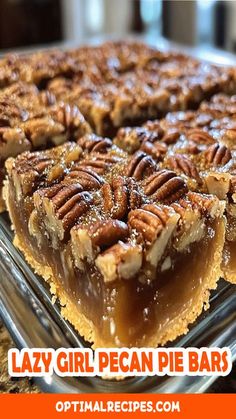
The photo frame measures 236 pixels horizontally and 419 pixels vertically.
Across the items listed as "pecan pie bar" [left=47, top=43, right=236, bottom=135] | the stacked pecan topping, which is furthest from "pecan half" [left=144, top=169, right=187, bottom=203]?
"pecan pie bar" [left=47, top=43, right=236, bottom=135]

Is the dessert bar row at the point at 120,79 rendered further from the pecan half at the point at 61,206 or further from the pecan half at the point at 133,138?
the pecan half at the point at 61,206

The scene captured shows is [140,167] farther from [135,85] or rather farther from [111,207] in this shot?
[135,85]

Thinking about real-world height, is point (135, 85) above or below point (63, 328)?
above

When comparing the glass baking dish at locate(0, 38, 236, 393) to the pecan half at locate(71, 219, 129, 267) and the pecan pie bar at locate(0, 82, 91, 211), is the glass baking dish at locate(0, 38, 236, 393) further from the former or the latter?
the pecan pie bar at locate(0, 82, 91, 211)

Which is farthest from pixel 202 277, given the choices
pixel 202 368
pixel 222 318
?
pixel 202 368

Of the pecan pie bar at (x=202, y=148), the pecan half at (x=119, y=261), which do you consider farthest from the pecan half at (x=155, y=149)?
the pecan half at (x=119, y=261)

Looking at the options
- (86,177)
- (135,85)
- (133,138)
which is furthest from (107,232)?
(135,85)
